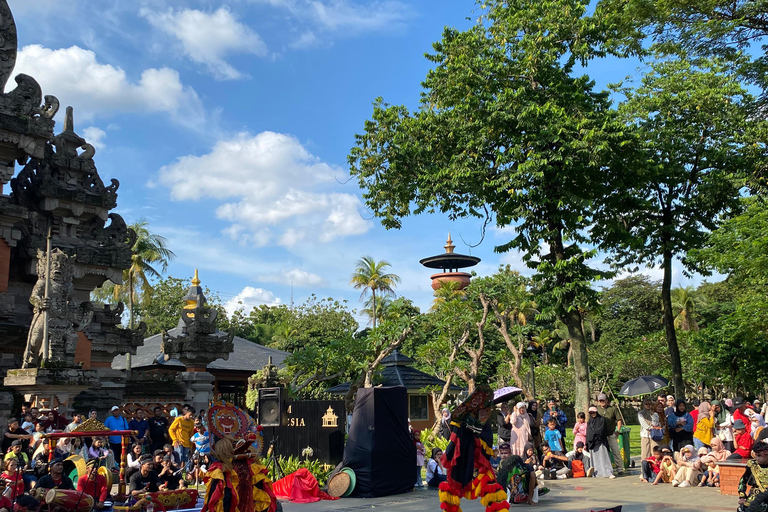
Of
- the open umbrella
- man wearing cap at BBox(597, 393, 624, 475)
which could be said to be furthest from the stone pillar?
the open umbrella

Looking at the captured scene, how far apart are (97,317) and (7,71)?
759 centimetres

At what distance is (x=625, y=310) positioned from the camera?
4897 cm

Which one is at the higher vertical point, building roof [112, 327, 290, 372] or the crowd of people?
building roof [112, 327, 290, 372]

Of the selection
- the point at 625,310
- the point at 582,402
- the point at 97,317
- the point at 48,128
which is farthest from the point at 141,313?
the point at 582,402

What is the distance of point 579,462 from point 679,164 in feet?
34.3

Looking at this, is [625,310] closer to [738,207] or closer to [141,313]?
[738,207]

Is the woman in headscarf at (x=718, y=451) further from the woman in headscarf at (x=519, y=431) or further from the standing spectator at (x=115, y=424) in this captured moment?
the standing spectator at (x=115, y=424)

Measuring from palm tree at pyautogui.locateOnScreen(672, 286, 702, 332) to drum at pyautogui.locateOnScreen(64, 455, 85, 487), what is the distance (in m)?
43.9

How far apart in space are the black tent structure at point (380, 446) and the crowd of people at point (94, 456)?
2924mm

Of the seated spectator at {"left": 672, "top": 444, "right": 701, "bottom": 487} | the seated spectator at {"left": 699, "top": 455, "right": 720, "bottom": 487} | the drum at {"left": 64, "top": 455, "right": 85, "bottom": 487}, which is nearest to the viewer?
the drum at {"left": 64, "top": 455, "right": 85, "bottom": 487}

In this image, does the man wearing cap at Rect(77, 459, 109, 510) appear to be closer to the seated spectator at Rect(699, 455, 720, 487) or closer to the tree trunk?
the seated spectator at Rect(699, 455, 720, 487)

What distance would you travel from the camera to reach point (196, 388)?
2025 centimetres

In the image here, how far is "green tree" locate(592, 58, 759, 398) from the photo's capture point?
1973 cm

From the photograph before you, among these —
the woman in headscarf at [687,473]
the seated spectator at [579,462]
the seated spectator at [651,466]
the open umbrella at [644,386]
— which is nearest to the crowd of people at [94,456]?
the seated spectator at [579,462]
